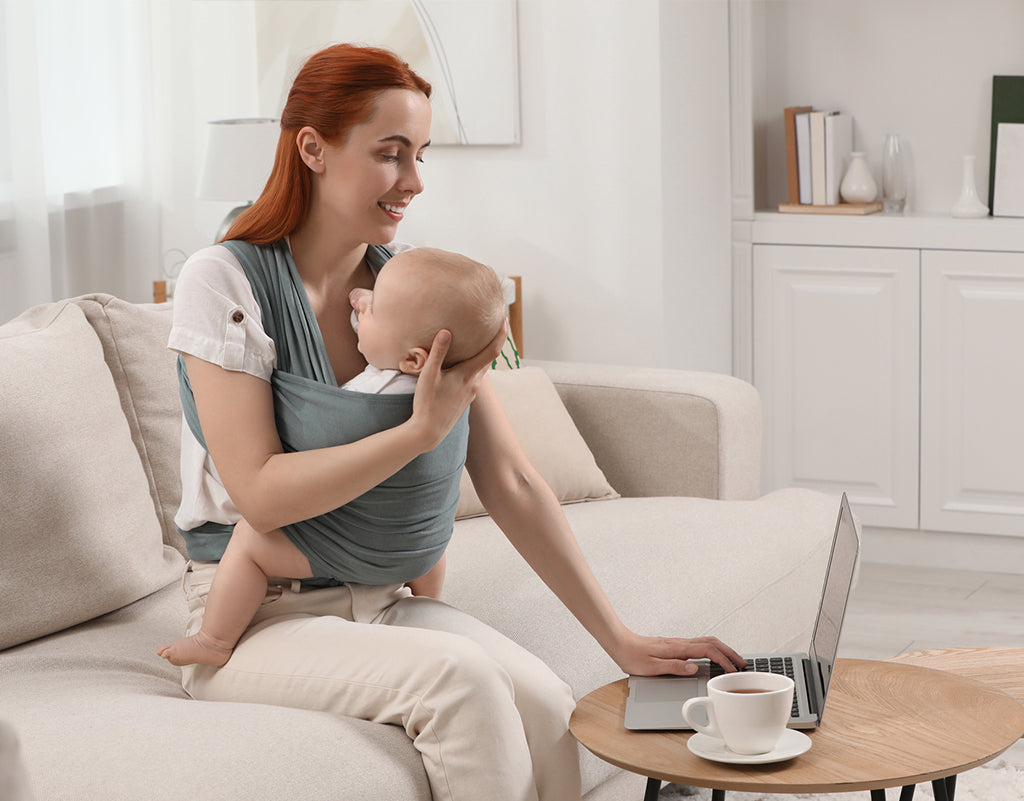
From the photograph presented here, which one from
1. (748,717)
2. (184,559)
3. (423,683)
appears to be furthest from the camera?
(184,559)

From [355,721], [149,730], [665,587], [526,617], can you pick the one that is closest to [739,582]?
[665,587]

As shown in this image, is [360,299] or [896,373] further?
[896,373]

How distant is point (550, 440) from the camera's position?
2.58 metres

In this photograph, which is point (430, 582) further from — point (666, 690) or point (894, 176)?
point (894, 176)

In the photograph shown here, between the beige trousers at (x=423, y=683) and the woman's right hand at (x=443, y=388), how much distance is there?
9.1 inches

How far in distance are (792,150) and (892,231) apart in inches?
15.2

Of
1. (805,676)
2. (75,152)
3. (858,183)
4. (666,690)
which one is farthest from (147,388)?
(858,183)

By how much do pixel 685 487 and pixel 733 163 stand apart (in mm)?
1361

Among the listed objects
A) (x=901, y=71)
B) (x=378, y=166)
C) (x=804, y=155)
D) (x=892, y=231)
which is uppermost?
(x=901, y=71)

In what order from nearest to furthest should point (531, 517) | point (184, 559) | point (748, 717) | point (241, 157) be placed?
1. point (748, 717)
2. point (531, 517)
3. point (184, 559)
4. point (241, 157)

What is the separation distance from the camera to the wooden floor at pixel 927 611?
119 inches

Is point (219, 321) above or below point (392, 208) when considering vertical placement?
below

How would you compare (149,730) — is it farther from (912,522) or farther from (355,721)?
(912,522)

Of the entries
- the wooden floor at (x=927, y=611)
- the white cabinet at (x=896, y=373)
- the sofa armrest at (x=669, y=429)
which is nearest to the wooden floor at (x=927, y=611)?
the wooden floor at (x=927, y=611)
